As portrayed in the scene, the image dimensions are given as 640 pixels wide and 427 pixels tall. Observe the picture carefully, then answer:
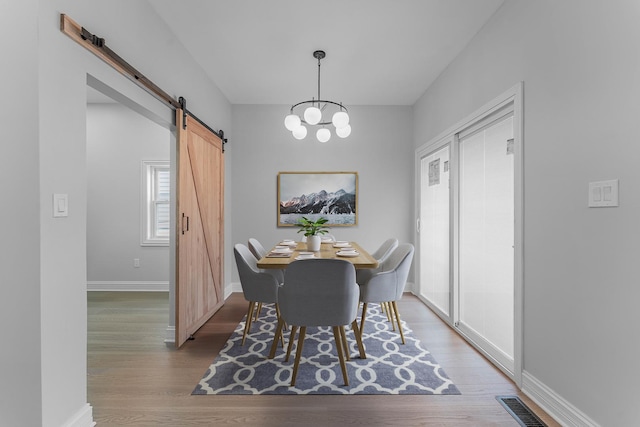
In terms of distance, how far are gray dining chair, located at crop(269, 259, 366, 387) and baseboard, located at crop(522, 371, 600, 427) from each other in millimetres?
1133

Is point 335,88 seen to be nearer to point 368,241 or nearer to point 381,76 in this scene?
point 381,76

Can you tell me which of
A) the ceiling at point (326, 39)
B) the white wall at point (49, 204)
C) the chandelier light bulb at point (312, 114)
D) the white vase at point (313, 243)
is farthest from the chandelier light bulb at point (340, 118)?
the white wall at point (49, 204)

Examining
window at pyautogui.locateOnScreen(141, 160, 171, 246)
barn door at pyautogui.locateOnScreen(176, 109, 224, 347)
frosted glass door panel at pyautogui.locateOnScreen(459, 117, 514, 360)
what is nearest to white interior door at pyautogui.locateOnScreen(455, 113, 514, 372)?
frosted glass door panel at pyautogui.locateOnScreen(459, 117, 514, 360)

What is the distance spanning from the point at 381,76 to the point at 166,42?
→ 2.22 metres

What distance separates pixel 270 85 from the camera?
410 cm

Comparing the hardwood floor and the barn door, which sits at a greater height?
the barn door

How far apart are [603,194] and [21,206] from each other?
264cm

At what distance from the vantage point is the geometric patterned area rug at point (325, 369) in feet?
7.24

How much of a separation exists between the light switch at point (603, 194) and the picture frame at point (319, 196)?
129 inches

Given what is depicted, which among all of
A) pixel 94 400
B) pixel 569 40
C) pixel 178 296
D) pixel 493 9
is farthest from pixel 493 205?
pixel 94 400

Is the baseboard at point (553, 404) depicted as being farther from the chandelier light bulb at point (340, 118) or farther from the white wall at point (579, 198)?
the chandelier light bulb at point (340, 118)

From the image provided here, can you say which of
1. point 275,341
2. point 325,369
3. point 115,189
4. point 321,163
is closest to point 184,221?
point 275,341

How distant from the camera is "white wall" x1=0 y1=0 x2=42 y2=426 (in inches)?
59.4

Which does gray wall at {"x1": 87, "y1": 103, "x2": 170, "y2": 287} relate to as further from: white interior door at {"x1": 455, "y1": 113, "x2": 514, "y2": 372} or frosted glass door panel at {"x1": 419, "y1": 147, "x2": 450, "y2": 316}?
white interior door at {"x1": 455, "y1": 113, "x2": 514, "y2": 372}
